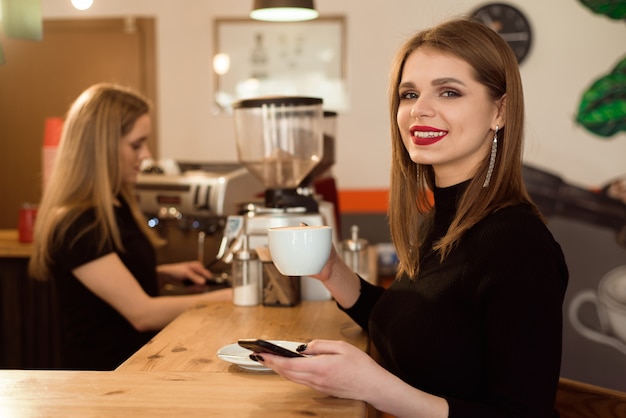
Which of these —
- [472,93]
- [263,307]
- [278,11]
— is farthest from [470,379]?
[278,11]

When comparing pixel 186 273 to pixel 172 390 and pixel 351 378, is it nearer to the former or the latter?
pixel 172 390

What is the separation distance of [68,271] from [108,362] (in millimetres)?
305

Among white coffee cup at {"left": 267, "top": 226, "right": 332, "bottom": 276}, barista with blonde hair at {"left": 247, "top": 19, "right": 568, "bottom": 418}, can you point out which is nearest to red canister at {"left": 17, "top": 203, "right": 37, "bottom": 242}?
barista with blonde hair at {"left": 247, "top": 19, "right": 568, "bottom": 418}

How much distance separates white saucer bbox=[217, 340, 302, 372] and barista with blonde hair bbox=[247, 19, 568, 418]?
14cm

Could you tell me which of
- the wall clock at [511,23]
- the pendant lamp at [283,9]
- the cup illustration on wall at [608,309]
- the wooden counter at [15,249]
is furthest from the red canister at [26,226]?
the cup illustration on wall at [608,309]

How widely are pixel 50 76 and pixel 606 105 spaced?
320cm

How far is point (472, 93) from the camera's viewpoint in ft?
4.84

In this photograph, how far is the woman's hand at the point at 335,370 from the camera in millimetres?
1213

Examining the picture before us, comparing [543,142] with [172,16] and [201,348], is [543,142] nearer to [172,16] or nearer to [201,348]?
[172,16]

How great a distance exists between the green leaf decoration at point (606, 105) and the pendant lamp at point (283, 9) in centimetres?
202

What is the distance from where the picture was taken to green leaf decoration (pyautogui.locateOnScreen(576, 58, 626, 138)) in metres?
4.24

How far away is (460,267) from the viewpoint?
1.39 m

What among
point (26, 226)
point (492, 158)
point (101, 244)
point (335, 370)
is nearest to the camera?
point (335, 370)

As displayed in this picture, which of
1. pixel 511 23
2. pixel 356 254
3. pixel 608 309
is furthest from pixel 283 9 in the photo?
pixel 608 309
